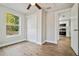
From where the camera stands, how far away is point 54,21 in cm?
327

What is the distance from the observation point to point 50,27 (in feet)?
11.2

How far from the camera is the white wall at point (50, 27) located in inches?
131

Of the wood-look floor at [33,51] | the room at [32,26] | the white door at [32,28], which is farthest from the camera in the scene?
the white door at [32,28]

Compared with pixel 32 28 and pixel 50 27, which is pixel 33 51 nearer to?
pixel 32 28

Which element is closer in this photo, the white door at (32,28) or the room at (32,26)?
the room at (32,26)

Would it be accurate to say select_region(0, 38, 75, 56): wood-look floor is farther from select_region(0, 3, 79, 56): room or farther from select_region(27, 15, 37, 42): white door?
select_region(27, 15, 37, 42): white door

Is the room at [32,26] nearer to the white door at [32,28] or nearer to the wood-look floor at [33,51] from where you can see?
the white door at [32,28]

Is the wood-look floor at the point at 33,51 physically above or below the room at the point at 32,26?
below

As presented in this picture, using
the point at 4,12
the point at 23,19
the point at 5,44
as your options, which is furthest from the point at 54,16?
the point at 5,44

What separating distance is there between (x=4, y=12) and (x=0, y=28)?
565 mm

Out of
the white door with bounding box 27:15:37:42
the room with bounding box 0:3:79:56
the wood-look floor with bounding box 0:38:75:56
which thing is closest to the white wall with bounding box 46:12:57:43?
the room with bounding box 0:3:79:56

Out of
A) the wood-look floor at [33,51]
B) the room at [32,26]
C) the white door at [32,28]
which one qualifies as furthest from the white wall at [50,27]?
the wood-look floor at [33,51]

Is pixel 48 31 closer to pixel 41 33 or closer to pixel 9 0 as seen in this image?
pixel 41 33

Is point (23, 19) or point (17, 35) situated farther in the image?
point (23, 19)
